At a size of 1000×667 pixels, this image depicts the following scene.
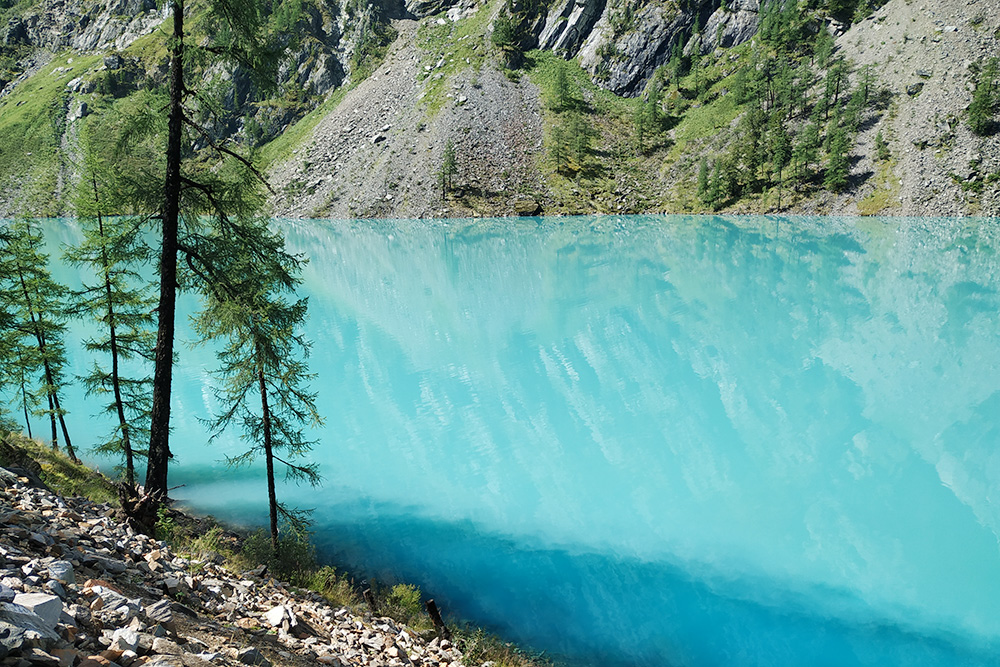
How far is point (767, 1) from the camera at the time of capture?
149 m

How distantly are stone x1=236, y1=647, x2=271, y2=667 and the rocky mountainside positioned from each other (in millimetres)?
77951

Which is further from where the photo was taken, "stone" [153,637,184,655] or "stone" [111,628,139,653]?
"stone" [153,637,184,655]

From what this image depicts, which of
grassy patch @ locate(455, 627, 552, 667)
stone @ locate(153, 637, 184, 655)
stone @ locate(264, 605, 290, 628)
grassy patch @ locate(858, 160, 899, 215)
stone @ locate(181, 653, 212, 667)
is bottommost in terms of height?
grassy patch @ locate(455, 627, 552, 667)

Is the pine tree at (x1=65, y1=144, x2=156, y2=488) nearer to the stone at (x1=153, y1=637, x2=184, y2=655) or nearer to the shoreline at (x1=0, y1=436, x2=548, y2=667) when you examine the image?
the shoreline at (x1=0, y1=436, x2=548, y2=667)

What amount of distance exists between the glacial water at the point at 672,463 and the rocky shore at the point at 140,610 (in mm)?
4548

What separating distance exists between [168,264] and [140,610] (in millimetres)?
8058

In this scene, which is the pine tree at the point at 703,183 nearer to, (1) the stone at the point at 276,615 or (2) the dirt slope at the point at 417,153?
(2) the dirt slope at the point at 417,153

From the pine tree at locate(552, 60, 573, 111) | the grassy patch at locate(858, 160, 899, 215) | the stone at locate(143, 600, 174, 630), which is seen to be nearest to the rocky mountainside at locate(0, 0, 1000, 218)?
the grassy patch at locate(858, 160, 899, 215)

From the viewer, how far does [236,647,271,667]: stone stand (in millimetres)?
6562

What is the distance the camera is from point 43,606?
4.89m

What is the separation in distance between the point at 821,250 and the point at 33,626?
72.7m

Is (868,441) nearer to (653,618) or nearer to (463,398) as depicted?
(653,618)

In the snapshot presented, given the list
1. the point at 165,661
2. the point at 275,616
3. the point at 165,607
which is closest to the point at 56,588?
the point at 165,607

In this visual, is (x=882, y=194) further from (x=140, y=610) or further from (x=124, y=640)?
(x=124, y=640)
